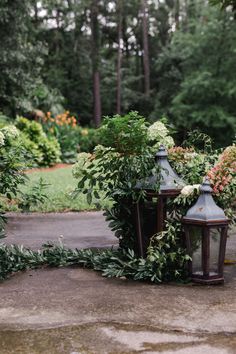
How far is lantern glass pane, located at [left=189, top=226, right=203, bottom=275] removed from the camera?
14.3ft

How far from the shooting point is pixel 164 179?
4.65m

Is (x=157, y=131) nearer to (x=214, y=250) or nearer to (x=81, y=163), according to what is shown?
(x=81, y=163)

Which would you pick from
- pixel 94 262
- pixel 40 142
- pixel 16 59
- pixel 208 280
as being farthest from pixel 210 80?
pixel 208 280

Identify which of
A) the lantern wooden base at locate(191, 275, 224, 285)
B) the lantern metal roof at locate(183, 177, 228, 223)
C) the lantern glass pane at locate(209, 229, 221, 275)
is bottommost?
the lantern wooden base at locate(191, 275, 224, 285)

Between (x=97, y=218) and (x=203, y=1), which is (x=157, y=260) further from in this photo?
(x=203, y=1)

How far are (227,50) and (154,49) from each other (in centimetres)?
924

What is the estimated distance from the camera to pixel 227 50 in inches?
1125

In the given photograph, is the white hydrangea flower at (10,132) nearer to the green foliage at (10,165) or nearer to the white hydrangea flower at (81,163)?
the green foliage at (10,165)

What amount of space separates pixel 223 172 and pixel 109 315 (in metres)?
1.74

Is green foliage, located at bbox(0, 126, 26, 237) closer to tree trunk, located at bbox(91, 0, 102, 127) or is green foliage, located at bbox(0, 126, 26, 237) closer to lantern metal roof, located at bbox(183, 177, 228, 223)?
lantern metal roof, located at bbox(183, 177, 228, 223)

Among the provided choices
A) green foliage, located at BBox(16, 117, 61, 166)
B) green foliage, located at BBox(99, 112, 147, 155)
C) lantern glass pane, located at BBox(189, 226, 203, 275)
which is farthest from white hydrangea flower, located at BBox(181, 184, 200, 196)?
green foliage, located at BBox(16, 117, 61, 166)

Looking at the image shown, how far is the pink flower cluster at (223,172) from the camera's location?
15.0 feet

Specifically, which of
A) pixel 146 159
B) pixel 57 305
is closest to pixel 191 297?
pixel 57 305

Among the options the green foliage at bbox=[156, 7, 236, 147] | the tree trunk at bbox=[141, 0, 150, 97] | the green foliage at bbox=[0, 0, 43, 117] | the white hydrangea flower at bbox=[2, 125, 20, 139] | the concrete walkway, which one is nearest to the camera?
the concrete walkway
